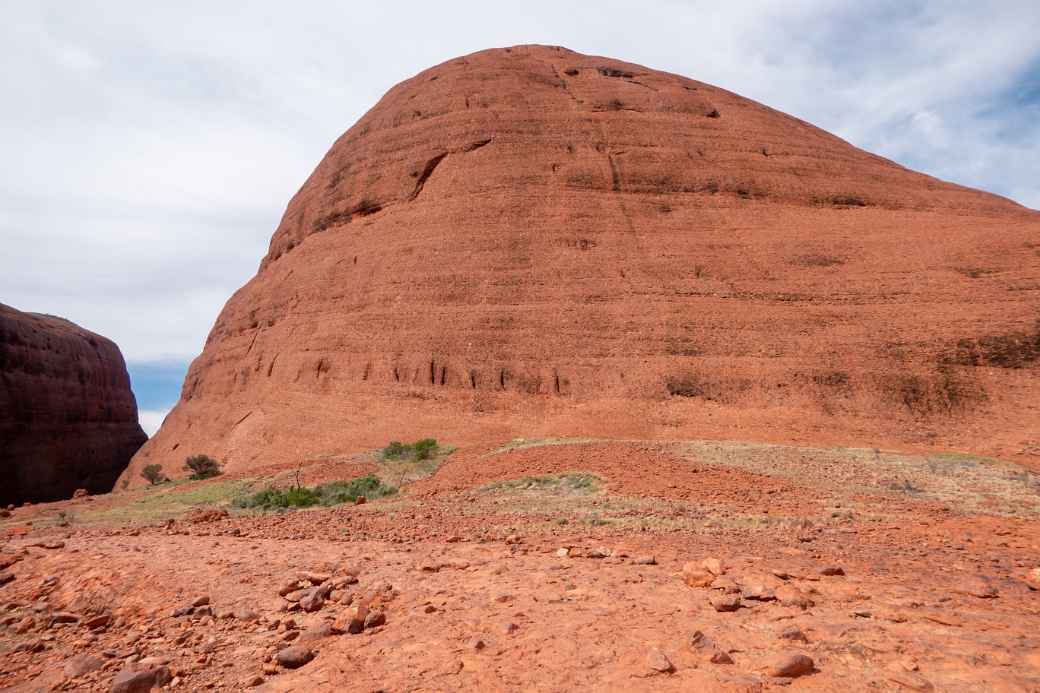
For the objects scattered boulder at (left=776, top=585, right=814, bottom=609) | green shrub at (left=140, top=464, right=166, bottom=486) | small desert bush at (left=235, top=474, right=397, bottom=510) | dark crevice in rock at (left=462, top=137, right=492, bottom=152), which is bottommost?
green shrub at (left=140, top=464, right=166, bottom=486)

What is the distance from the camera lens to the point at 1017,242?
81.6ft

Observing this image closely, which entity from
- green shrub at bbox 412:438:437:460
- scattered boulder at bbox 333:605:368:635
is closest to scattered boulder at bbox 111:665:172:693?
scattered boulder at bbox 333:605:368:635

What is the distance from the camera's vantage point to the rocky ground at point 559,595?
376cm

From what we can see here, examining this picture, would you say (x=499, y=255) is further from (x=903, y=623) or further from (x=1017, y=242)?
(x=903, y=623)

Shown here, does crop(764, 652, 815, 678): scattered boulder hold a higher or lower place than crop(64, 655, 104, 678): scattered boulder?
higher

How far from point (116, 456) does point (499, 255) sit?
3604cm

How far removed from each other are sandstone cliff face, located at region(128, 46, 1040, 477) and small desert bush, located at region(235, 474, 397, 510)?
700 centimetres

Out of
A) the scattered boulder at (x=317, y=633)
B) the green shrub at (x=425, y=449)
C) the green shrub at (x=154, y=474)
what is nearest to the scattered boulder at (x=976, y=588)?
the scattered boulder at (x=317, y=633)

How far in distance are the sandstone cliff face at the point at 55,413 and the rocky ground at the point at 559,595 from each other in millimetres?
33028

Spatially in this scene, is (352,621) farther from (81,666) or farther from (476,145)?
(476,145)

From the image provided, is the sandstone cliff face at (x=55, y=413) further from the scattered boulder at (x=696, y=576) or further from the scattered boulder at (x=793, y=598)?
the scattered boulder at (x=793, y=598)

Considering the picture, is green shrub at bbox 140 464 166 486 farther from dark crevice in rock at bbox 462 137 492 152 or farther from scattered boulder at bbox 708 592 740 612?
scattered boulder at bbox 708 592 740 612

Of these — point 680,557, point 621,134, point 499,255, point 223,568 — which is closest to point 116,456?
point 499,255

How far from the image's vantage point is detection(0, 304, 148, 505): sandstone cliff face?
37188 mm
